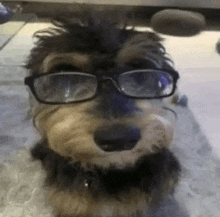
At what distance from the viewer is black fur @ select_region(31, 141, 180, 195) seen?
856mm

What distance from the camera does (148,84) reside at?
894mm

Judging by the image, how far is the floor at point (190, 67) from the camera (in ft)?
4.85

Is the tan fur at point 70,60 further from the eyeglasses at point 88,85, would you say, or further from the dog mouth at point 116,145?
the dog mouth at point 116,145

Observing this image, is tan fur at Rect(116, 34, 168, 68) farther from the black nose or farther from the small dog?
the black nose

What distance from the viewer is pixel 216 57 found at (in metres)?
2.04

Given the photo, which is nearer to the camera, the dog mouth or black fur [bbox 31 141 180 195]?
the dog mouth

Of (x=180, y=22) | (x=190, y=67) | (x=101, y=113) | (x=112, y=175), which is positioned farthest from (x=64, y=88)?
(x=180, y=22)

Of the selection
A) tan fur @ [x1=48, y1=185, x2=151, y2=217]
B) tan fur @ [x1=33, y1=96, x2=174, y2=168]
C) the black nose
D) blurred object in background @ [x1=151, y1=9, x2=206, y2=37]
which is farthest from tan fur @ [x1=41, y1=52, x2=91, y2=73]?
blurred object in background @ [x1=151, y1=9, x2=206, y2=37]

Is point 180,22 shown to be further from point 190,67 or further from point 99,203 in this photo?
point 99,203

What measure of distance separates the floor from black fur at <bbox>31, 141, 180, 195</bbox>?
45 centimetres

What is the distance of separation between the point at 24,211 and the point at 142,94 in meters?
0.61

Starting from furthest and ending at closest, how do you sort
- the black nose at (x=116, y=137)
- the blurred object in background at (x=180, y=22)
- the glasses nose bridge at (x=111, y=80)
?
1. the blurred object in background at (x=180, y=22)
2. the glasses nose bridge at (x=111, y=80)
3. the black nose at (x=116, y=137)

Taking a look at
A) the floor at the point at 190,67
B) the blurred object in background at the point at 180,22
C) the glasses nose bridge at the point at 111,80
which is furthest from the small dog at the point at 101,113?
the blurred object in background at the point at 180,22

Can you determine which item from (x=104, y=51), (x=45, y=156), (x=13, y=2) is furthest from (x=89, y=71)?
(x=13, y=2)
